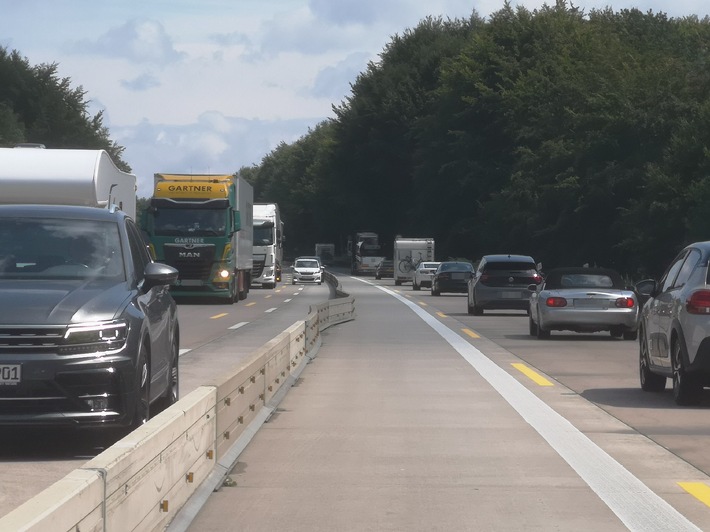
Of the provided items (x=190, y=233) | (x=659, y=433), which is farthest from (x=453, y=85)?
(x=659, y=433)

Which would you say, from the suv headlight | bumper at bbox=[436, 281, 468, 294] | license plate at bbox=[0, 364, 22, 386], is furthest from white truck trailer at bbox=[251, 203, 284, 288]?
license plate at bbox=[0, 364, 22, 386]

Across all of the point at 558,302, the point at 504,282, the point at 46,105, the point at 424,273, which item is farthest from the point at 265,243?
the point at 558,302

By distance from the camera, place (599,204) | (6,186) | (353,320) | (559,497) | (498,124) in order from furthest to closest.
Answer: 1. (498,124)
2. (599,204)
3. (353,320)
4. (6,186)
5. (559,497)

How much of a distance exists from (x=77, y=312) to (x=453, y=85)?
Result: 7715 centimetres

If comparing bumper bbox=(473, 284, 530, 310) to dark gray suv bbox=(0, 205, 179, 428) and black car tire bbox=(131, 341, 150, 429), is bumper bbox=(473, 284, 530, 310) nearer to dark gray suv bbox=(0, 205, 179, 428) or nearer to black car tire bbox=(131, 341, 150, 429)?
dark gray suv bbox=(0, 205, 179, 428)

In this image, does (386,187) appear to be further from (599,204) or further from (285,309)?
(285,309)

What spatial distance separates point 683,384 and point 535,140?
6422cm

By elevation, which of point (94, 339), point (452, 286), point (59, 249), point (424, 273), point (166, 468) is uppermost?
point (59, 249)

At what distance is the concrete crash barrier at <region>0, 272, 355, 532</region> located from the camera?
486 cm

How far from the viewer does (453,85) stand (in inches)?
3361

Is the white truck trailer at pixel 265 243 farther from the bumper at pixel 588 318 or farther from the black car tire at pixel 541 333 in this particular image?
the bumper at pixel 588 318

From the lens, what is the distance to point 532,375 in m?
17.2

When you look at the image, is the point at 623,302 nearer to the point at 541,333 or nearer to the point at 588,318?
the point at 588,318

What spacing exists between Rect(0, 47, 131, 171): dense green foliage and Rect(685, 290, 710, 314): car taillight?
235 ft
